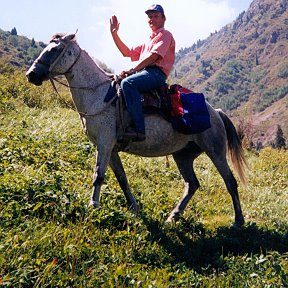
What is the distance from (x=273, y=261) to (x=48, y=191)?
3.39 m

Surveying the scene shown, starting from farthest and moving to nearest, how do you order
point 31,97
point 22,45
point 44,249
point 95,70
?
point 22,45
point 31,97
point 95,70
point 44,249

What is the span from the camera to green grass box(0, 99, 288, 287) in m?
4.43

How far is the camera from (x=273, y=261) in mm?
5293

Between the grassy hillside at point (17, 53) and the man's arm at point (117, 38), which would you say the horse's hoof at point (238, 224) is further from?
the grassy hillside at point (17, 53)

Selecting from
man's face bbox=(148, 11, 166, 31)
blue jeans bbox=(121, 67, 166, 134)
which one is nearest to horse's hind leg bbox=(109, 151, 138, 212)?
blue jeans bbox=(121, 67, 166, 134)

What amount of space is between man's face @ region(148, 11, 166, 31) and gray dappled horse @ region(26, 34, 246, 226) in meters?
1.24

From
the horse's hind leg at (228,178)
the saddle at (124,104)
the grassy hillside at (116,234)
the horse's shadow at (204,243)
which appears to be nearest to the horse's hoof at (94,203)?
the grassy hillside at (116,234)

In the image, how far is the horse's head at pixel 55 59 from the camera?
628 cm

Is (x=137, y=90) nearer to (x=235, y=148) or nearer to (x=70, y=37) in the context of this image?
(x=70, y=37)

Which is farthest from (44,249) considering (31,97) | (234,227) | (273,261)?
(31,97)

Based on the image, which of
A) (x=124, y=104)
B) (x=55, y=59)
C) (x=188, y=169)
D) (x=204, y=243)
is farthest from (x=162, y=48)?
(x=204, y=243)

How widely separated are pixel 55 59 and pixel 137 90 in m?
1.46

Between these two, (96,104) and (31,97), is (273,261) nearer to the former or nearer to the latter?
(96,104)

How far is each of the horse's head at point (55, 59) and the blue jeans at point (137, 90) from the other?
984mm
